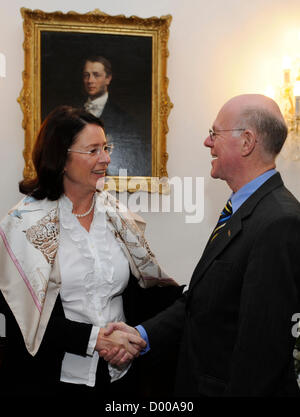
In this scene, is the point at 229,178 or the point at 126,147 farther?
the point at 126,147

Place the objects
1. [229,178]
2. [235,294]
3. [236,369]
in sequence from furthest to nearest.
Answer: [229,178] < [235,294] < [236,369]

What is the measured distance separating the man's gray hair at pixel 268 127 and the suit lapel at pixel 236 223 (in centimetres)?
13

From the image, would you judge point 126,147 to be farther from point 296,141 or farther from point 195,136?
point 296,141

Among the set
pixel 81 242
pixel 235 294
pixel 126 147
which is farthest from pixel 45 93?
pixel 235 294

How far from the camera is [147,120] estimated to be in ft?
13.2

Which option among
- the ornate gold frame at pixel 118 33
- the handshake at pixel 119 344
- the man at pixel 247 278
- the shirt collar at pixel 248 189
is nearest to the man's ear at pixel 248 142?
the man at pixel 247 278

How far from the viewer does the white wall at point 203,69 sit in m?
→ 4.09

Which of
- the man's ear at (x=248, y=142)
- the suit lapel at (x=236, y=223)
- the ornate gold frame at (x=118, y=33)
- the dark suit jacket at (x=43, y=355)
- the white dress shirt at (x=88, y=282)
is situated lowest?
the dark suit jacket at (x=43, y=355)

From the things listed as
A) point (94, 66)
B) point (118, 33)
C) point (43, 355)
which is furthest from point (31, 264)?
point (118, 33)

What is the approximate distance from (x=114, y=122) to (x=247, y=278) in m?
2.66

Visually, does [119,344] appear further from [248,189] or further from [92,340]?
[248,189]

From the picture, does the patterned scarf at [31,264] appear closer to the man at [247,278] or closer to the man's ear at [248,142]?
the man at [247,278]

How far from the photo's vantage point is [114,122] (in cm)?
399

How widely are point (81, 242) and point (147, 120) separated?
186 centimetres
